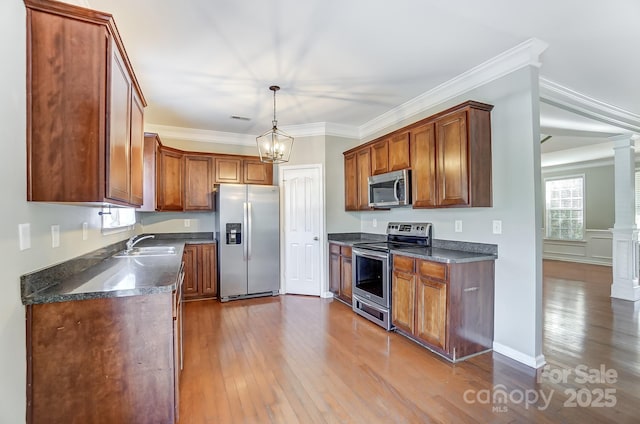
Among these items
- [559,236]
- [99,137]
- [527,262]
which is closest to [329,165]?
[527,262]

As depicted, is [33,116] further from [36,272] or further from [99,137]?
[36,272]

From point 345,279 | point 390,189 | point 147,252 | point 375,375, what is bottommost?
point 375,375

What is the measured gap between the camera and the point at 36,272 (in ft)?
5.05

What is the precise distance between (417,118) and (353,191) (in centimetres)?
138

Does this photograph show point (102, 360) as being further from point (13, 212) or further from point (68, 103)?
point (68, 103)

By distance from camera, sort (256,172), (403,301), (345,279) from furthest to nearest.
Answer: (256,172) → (345,279) → (403,301)

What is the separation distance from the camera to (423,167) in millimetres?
3270

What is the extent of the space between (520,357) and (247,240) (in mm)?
3569

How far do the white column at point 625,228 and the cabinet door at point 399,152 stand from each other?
12.5 feet

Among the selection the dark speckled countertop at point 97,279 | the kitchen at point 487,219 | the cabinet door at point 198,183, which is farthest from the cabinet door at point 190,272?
the dark speckled countertop at point 97,279

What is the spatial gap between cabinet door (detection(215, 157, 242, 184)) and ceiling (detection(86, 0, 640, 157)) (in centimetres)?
107

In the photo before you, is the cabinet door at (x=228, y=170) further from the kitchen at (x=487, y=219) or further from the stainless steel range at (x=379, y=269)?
the stainless steel range at (x=379, y=269)

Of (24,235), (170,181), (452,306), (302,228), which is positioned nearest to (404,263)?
(452,306)

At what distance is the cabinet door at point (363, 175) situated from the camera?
427cm
